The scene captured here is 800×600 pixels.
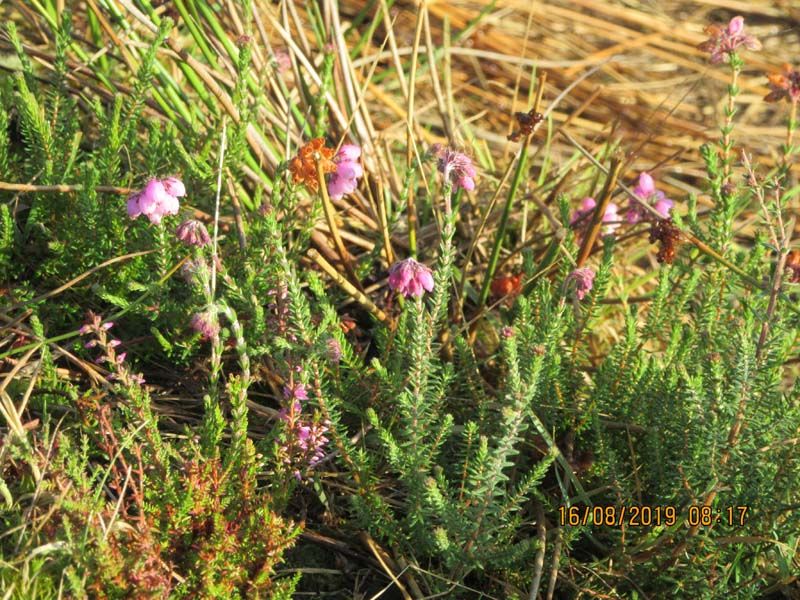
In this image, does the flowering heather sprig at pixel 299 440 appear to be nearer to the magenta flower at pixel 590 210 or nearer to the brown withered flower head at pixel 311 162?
the brown withered flower head at pixel 311 162

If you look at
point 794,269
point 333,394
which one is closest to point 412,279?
point 333,394

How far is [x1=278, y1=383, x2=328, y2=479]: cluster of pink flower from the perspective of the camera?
1.87 meters

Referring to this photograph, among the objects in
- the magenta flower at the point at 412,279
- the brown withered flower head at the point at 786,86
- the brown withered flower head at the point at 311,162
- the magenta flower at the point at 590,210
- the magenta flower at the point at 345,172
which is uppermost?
the brown withered flower head at the point at 786,86

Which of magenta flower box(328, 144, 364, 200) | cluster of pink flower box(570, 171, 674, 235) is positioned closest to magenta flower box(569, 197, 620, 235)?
cluster of pink flower box(570, 171, 674, 235)

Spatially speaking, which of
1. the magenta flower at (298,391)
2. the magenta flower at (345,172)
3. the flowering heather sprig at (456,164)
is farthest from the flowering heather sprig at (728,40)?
the magenta flower at (298,391)

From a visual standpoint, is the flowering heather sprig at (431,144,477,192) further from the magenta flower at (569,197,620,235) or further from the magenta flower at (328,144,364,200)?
the magenta flower at (569,197,620,235)

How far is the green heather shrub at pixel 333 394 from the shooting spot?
1783mm

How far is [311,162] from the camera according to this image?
199 cm

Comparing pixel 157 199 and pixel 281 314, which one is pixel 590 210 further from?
pixel 157 199

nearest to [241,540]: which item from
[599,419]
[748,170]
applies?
[599,419]

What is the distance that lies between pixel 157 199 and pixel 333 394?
2.12ft

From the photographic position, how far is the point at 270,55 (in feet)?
8.33

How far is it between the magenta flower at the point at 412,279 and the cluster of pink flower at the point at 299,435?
292mm

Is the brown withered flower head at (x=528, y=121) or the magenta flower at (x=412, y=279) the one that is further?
the brown withered flower head at (x=528, y=121)
